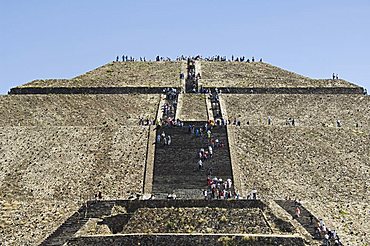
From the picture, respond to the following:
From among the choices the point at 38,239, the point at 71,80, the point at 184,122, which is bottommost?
the point at 38,239

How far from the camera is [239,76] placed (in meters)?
43.5

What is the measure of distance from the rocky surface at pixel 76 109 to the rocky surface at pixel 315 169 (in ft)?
21.4

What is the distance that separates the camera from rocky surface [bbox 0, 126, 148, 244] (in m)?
21.8

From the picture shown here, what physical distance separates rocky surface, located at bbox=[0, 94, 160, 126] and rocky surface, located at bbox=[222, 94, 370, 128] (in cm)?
461

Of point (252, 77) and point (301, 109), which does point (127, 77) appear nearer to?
point (252, 77)

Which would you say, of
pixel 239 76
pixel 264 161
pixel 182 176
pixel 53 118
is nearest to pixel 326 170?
pixel 264 161

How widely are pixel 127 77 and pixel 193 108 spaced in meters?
9.06

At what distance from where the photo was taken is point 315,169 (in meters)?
26.3

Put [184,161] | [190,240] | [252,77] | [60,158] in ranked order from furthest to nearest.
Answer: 1. [252,77]
2. [60,158]
3. [184,161]
4. [190,240]

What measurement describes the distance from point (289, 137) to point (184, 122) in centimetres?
494

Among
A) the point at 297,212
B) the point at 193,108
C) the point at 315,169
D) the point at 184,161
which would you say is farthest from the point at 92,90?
the point at 297,212

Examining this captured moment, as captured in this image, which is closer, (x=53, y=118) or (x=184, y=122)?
(x=184, y=122)

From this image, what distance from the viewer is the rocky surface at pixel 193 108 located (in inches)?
1286

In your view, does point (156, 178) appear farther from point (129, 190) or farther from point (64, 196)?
point (64, 196)
